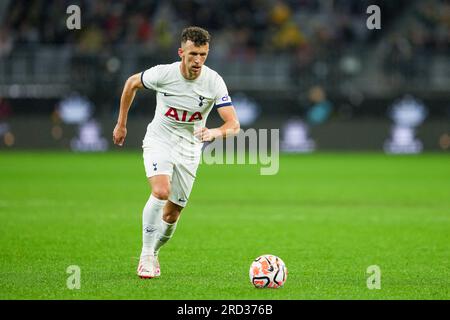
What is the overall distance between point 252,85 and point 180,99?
61.7 ft

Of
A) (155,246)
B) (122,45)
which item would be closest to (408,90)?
(122,45)

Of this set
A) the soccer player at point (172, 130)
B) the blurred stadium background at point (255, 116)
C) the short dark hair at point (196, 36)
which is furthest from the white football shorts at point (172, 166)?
the blurred stadium background at point (255, 116)

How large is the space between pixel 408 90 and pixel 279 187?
981 centimetres

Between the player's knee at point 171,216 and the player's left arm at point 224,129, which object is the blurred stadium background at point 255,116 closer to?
the player's knee at point 171,216

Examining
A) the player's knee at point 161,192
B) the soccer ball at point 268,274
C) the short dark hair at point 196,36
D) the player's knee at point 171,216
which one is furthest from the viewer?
the player's knee at point 171,216

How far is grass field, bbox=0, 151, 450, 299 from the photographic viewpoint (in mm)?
8344

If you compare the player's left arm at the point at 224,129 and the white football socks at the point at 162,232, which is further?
the white football socks at the point at 162,232

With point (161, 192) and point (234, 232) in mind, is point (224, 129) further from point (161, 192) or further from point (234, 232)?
point (234, 232)

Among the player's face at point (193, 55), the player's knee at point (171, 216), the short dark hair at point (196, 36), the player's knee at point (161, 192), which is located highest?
the short dark hair at point (196, 36)

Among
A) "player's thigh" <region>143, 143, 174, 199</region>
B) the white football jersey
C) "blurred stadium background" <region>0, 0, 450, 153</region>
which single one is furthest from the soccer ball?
"blurred stadium background" <region>0, 0, 450, 153</region>

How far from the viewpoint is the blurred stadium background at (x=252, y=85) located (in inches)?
1085

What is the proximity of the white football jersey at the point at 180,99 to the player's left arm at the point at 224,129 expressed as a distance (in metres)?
0.12

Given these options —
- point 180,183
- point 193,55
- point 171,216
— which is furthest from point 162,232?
point 193,55
